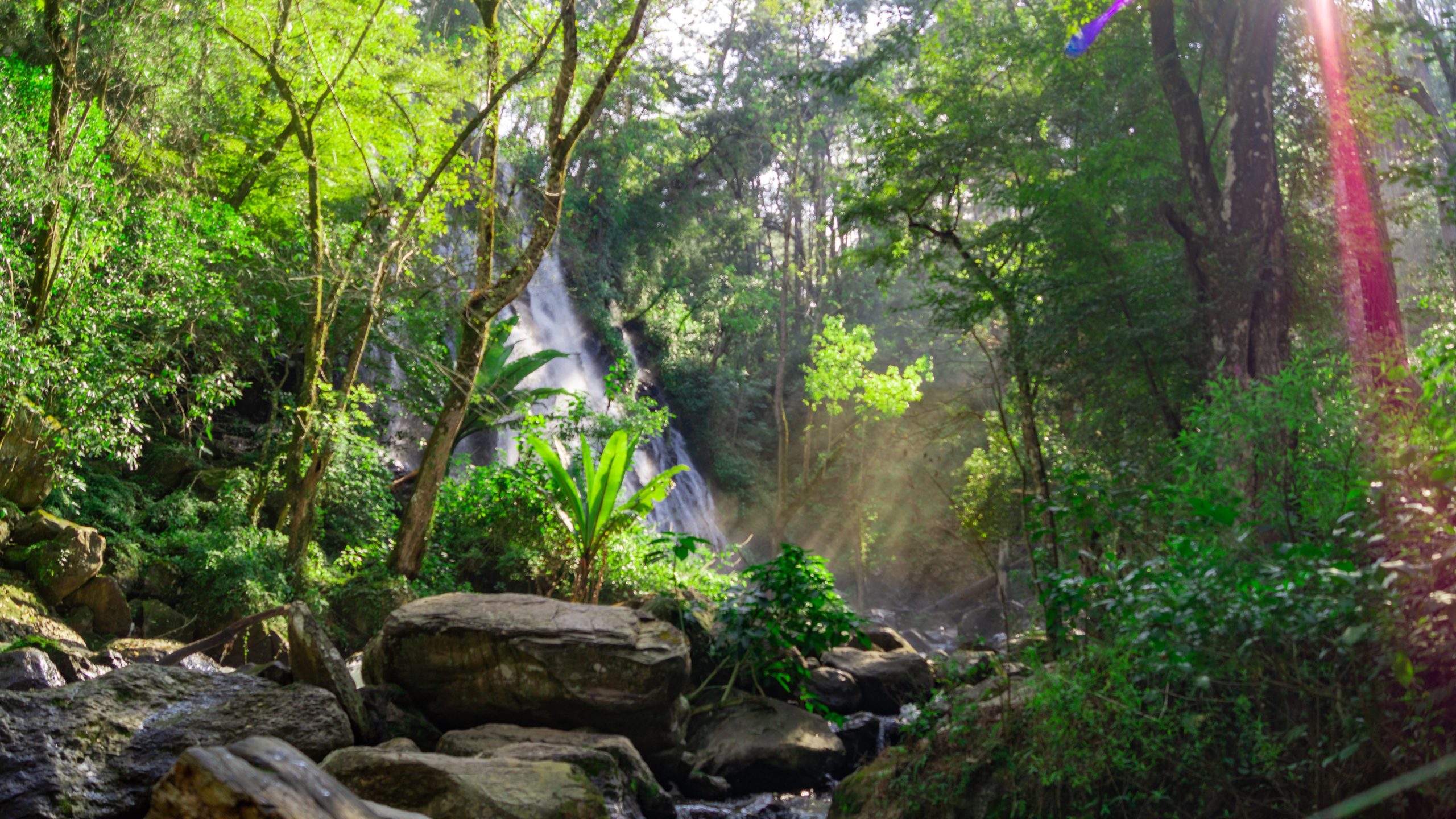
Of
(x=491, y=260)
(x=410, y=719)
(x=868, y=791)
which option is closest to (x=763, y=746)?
(x=868, y=791)

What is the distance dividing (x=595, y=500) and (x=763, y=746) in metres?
2.85

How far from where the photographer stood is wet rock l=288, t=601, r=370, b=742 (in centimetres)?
530

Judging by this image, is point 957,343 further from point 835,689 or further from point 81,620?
point 81,620

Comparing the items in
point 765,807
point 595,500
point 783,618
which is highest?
point 595,500

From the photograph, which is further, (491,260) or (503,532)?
(503,532)

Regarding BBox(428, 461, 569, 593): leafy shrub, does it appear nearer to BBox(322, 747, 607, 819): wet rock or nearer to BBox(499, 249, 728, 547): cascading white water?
BBox(322, 747, 607, 819): wet rock

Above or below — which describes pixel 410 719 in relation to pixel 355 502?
below

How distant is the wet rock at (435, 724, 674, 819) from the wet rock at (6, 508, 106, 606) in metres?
4.02

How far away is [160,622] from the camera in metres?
7.98

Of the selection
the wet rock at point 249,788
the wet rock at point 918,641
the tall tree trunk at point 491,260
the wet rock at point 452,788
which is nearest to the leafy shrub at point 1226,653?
the wet rock at point 452,788

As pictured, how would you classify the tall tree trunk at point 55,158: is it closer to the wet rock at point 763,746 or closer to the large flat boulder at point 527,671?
the large flat boulder at point 527,671

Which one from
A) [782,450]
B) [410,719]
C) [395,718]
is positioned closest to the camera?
[395,718]

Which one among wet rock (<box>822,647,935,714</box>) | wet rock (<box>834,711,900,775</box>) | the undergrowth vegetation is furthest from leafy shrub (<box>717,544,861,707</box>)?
wet rock (<box>822,647,935,714</box>)

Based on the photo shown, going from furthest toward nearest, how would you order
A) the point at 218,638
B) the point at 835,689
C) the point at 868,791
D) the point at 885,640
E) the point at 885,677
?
the point at 885,640 → the point at 885,677 → the point at 835,689 → the point at 218,638 → the point at 868,791
